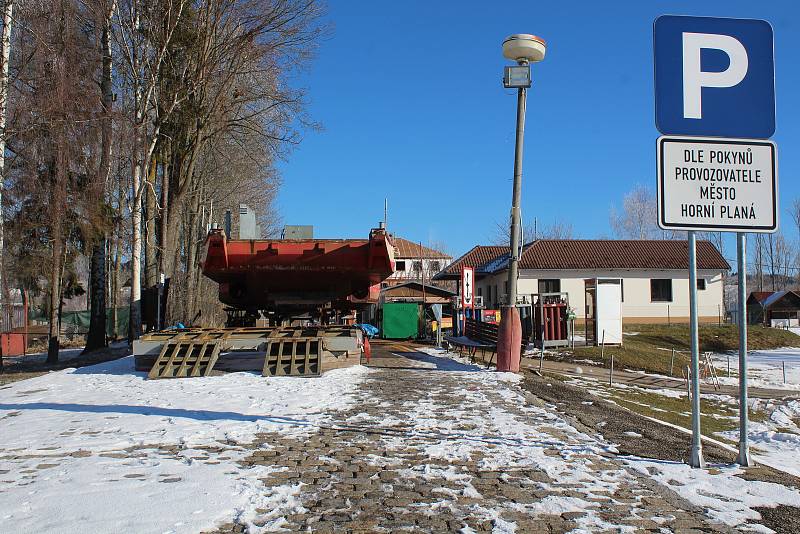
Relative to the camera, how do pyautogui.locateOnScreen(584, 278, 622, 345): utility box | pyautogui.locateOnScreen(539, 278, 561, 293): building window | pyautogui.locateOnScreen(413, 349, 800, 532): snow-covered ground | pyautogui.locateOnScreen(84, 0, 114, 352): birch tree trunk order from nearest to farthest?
pyautogui.locateOnScreen(413, 349, 800, 532): snow-covered ground → pyautogui.locateOnScreen(84, 0, 114, 352): birch tree trunk → pyautogui.locateOnScreen(584, 278, 622, 345): utility box → pyautogui.locateOnScreen(539, 278, 561, 293): building window

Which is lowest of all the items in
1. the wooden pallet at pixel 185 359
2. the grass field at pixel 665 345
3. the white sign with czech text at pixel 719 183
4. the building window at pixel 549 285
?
the grass field at pixel 665 345

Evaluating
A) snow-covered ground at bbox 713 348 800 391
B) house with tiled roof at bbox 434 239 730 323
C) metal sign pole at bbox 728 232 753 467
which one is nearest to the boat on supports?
metal sign pole at bbox 728 232 753 467

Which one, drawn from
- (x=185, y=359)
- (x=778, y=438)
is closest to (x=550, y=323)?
(x=778, y=438)

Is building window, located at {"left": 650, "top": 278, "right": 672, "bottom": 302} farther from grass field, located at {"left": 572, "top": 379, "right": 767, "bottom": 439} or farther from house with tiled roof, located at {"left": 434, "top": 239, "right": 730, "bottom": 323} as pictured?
grass field, located at {"left": 572, "top": 379, "right": 767, "bottom": 439}

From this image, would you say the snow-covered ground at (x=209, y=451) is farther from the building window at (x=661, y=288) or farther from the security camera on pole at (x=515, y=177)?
the building window at (x=661, y=288)

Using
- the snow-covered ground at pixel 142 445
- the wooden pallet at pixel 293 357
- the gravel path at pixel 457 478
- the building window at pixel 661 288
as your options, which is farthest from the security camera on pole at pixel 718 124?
the building window at pixel 661 288

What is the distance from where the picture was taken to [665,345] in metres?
29.5

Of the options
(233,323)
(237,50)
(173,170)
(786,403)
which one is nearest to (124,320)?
(173,170)

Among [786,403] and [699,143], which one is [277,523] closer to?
[699,143]

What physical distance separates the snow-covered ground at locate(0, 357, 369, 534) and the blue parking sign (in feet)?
14.4

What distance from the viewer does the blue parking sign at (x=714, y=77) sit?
5.69m

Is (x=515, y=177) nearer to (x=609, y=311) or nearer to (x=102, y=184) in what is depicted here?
(x=609, y=311)

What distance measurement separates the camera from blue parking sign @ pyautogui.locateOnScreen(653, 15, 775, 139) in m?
5.69

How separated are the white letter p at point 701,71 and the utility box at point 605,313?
19186 mm
